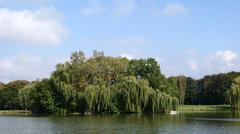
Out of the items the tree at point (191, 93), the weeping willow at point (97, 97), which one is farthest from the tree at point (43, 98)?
the tree at point (191, 93)

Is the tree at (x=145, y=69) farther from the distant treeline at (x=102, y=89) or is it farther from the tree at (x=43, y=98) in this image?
the tree at (x=43, y=98)

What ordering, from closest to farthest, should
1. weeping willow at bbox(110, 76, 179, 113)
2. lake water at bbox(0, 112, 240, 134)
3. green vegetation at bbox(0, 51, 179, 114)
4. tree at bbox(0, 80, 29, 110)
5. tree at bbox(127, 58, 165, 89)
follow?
1. lake water at bbox(0, 112, 240, 134)
2. weeping willow at bbox(110, 76, 179, 113)
3. green vegetation at bbox(0, 51, 179, 114)
4. tree at bbox(127, 58, 165, 89)
5. tree at bbox(0, 80, 29, 110)

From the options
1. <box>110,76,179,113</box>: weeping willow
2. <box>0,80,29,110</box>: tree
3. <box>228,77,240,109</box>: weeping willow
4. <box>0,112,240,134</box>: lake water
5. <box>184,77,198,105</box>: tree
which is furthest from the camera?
<box>184,77,198,105</box>: tree

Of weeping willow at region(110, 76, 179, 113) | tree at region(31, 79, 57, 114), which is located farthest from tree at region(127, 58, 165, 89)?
tree at region(31, 79, 57, 114)

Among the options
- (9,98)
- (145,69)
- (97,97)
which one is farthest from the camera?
(9,98)

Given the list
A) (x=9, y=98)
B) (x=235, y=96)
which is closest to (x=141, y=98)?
(x=235, y=96)

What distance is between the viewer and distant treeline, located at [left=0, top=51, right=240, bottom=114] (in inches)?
2665

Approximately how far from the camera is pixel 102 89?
68625 mm

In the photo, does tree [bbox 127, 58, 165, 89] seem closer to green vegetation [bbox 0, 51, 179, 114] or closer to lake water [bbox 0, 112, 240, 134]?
green vegetation [bbox 0, 51, 179, 114]

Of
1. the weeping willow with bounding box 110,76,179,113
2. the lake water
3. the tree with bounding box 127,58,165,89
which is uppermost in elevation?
the tree with bounding box 127,58,165,89

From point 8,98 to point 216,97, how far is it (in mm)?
52424

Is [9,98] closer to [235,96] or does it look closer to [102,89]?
[102,89]

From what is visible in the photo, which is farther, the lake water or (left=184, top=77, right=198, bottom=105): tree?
(left=184, top=77, right=198, bottom=105): tree

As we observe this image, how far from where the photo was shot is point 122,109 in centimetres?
6919
